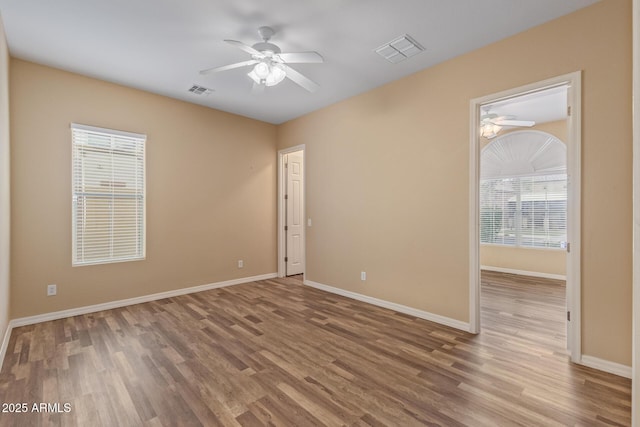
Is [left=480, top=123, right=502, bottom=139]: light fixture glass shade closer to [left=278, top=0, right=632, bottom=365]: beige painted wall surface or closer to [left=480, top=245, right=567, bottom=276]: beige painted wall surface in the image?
[left=278, top=0, right=632, bottom=365]: beige painted wall surface

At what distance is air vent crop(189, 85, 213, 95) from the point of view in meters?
4.03

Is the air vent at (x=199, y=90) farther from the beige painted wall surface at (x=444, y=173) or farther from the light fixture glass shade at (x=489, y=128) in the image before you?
the light fixture glass shade at (x=489, y=128)

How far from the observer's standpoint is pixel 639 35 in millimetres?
867

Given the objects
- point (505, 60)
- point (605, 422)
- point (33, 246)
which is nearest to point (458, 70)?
point (505, 60)

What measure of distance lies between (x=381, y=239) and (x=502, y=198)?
3940 millimetres

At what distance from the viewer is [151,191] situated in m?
4.24

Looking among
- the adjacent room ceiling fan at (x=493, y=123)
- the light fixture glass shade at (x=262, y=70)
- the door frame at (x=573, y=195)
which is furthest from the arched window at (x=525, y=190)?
the light fixture glass shade at (x=262, y=70)

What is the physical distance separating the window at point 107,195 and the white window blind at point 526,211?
6.16 meters

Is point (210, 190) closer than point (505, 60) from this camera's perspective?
No

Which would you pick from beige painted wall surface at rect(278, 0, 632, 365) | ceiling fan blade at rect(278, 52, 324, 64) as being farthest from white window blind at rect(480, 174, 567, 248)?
ceiling fan blade at rect(278, 52, 324, 64)

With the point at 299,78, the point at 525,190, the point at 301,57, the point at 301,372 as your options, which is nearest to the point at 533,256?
the point at 525,190

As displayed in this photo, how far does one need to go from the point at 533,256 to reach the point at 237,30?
21.3ft

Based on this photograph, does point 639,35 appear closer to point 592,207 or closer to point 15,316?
point 592,207

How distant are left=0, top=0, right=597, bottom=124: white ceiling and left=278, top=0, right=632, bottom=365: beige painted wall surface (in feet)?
0.88
